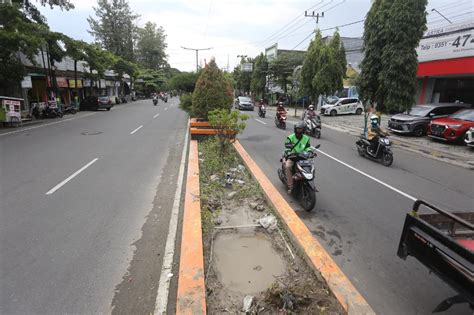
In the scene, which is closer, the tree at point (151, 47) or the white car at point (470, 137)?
the white car at point (470, 137)

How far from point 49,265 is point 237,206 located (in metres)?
3.10

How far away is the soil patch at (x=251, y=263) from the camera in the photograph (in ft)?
9.72

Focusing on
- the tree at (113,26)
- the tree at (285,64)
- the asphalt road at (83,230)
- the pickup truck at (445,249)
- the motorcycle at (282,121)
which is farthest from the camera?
the tree at (113,26)

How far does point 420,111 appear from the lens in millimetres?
15352

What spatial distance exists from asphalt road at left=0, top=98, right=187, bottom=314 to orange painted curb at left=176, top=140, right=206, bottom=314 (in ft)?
1.23

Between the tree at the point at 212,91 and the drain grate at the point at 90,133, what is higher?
the tree at the point at 212,91

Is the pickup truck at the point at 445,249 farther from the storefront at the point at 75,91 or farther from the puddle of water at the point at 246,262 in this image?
the storefront at the point at 75,91

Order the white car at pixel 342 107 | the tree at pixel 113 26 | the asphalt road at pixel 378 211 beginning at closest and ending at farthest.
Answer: the asphalt road at pixel 378 211 → the white car at pixel 342 107 → the tree at pixel 113 26

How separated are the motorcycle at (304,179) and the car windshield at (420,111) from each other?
1249cm

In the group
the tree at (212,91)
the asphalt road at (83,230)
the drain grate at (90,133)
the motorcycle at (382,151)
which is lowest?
the drain grate at (90,133)

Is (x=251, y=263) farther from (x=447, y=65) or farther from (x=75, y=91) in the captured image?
(x=75, y=91)

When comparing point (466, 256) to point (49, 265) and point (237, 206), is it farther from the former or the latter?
point (49, 265)

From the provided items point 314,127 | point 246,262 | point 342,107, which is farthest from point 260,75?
point 246,262

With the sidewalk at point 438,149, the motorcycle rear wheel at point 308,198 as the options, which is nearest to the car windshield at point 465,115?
the sidewalk at point 438,149
